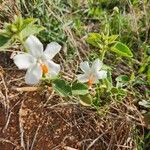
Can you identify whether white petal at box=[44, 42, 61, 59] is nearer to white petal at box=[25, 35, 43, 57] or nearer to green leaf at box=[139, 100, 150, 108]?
white petal at box=[25, 35, 43, 57]

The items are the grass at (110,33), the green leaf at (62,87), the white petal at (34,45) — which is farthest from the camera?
the grass at (110,33)

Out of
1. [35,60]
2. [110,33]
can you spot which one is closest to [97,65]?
[35,60]

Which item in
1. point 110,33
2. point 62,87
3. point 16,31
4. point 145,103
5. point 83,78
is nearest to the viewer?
point 16,31

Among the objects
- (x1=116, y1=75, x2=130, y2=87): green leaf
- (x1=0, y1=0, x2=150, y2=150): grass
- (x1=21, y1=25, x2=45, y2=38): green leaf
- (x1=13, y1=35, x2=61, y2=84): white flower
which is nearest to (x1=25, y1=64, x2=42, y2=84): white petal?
(x1=13, y1=35, x2=61, y2=84): white flower

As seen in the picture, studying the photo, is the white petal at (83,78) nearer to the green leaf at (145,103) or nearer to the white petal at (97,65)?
the white petal at (97,65)

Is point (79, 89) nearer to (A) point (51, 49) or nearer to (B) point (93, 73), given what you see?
(B) point (93, 73)

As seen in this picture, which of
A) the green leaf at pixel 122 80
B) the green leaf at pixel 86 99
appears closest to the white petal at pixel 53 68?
the green leaf at pixel 86 99

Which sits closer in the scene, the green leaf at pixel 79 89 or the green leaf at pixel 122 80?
the green leaf at pixel 79 89

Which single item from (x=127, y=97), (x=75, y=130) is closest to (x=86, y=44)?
(x=127, y=97)
